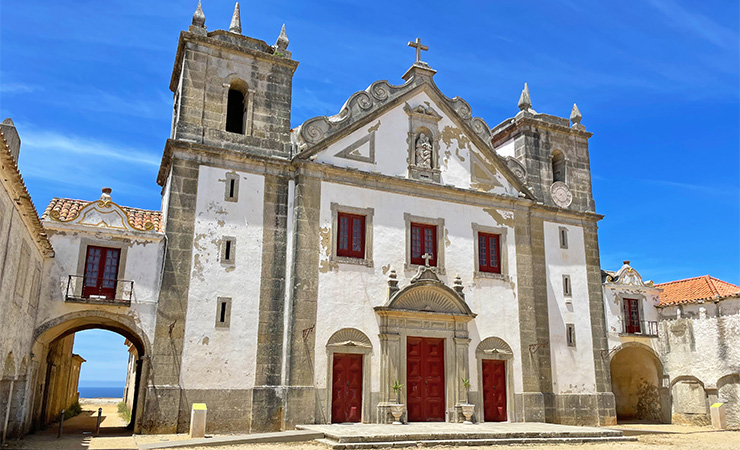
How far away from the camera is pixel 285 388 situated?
1755cm

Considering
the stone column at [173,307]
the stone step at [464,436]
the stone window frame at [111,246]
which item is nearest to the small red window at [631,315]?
the stone step at [464,436]

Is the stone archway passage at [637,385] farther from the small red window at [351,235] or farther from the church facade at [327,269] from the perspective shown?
the small red window at [351,235]

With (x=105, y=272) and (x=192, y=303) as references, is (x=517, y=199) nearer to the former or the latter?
(x=192, y=303)

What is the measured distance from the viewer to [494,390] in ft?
67.2

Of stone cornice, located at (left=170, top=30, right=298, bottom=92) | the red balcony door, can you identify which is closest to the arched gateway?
the red balcony door

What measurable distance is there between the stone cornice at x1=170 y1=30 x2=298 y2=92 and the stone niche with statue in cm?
447

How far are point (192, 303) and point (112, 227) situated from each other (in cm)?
312

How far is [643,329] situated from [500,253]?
27.0 ft

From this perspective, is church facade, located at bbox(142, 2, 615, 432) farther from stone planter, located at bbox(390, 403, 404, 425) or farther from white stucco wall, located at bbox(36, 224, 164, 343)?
white stucco wall, located at bbox(36, 224, 164, 343)

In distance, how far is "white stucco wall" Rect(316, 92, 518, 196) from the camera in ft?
66.7

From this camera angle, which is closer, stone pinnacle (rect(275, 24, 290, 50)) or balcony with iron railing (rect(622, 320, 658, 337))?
stone pinnacle (rect(275, 24, 290, 50))

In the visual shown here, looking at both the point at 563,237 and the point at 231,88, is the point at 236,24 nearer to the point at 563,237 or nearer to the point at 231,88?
the point at 231,88

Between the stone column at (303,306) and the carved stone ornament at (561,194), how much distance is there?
9.81 m

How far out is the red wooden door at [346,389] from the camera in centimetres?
1819
